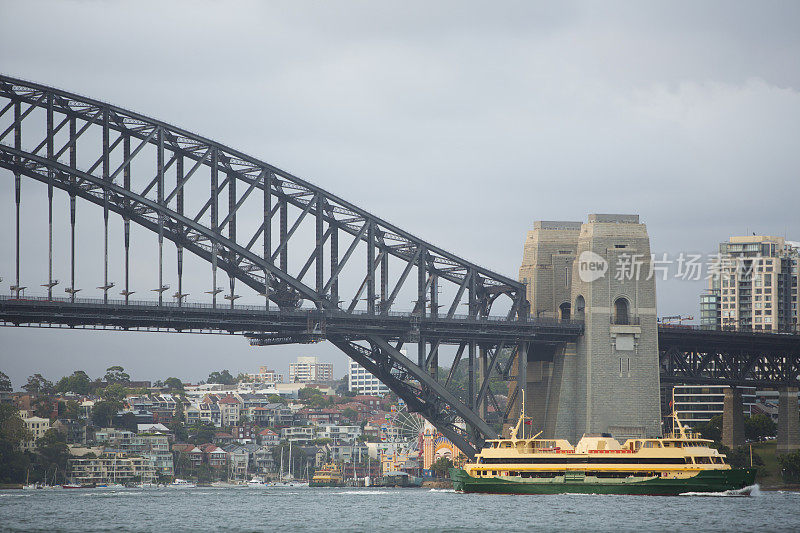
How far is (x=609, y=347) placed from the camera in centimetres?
13225

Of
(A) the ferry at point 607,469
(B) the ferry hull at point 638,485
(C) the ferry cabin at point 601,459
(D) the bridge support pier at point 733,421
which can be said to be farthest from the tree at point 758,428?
(B) the ferry hull at point 638,485

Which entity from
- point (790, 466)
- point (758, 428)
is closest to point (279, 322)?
point (790, 466)

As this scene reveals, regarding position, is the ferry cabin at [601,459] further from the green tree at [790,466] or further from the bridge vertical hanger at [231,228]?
the green tree at [790,466]

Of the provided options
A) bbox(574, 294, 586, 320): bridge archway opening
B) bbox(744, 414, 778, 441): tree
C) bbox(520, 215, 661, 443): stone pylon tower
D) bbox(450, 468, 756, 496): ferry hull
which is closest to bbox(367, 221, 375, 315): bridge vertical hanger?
bbox(450, 468, 756, 496): ferry hull

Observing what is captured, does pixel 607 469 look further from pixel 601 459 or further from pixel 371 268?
pixel 371 268

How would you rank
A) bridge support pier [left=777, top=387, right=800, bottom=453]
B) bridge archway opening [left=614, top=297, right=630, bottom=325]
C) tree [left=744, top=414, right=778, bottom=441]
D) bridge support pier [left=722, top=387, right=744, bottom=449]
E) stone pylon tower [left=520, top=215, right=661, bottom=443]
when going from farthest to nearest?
tree [left=744, top=414, right=778, bottom=441] < bridge support pier [left=722, top=387, right=744, bottom=449] < bridge support pier [left=777, top=387, right=800, bottom=453] < bridge archway opening [left=614, top=297, right=630, bottom=325] < stone pylon tower [left=520, top=215, right=661, bottom=443]

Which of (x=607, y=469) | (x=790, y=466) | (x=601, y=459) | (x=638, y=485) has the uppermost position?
(x=601, y=459)

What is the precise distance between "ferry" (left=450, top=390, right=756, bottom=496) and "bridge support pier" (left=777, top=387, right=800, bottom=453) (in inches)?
1758

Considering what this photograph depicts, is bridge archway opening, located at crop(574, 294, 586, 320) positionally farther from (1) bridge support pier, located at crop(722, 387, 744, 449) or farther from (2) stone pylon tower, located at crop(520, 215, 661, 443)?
(1) bridge support pier, located at crop(722, 387, 744, 449)

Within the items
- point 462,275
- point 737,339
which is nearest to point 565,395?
point 462,275

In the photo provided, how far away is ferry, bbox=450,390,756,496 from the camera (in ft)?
363

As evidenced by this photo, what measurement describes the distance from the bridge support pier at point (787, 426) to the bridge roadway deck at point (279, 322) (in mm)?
37694

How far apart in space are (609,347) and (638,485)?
23.5 metres

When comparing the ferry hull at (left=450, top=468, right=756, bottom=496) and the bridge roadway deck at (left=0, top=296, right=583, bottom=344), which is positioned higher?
the bridge roadway deck at (left=0, top=296, right=583, bottom=344)
